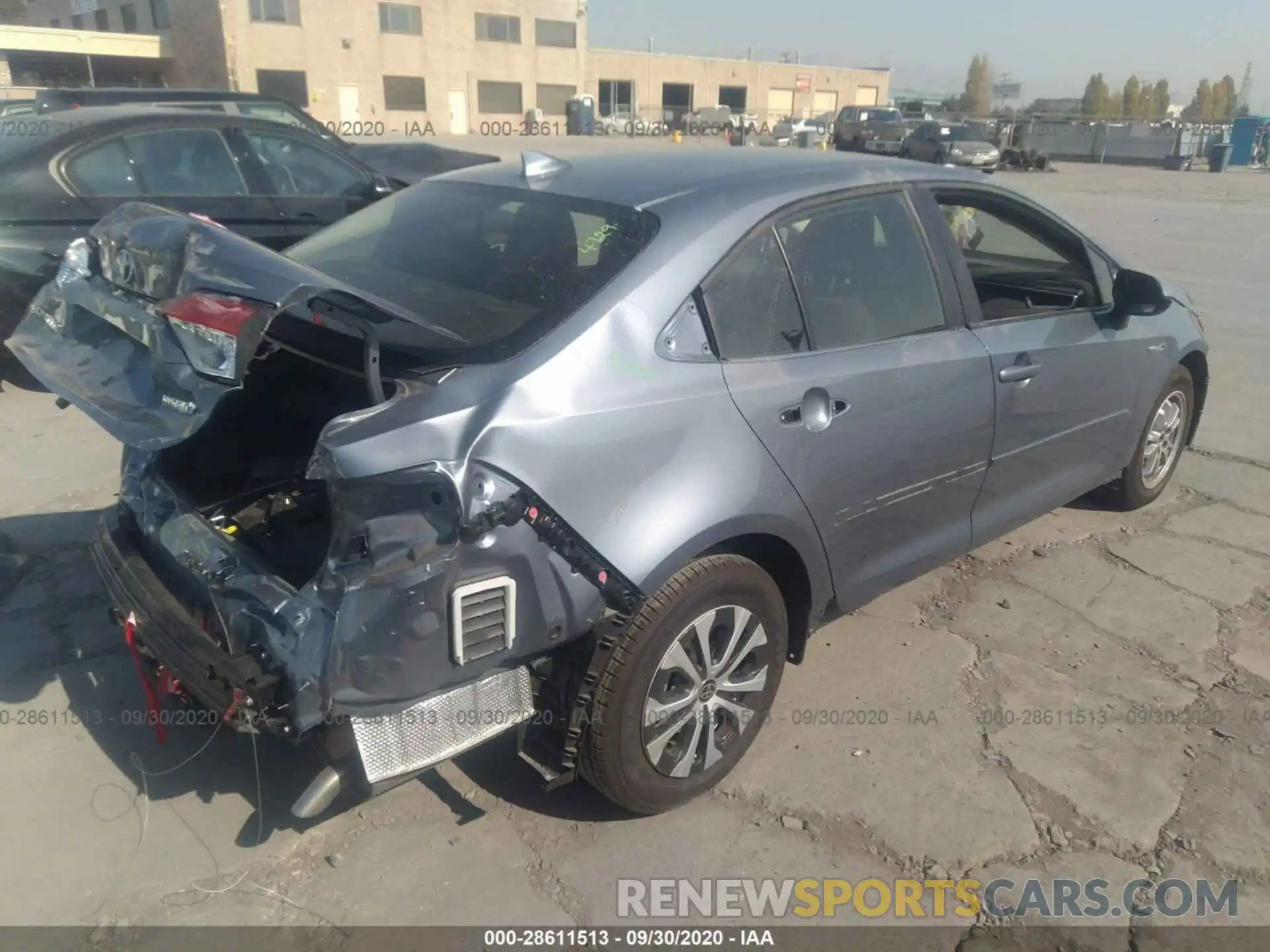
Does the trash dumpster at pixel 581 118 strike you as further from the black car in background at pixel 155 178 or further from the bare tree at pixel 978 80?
the bare tree at pixel 978 80

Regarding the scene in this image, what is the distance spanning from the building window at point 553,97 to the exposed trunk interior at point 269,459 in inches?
2254

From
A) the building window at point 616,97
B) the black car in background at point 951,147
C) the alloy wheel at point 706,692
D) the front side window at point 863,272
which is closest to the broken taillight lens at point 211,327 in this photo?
the alloy wheel at point 706,692

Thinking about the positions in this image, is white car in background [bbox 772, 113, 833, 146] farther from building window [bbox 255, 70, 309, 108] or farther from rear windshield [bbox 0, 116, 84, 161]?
rear windshield [bbox 0, 116, 84, 161]

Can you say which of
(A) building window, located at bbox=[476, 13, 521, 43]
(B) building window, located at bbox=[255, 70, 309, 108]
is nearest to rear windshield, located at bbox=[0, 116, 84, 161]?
(B) building window, located at bbox=[255, 70, 309, 108]

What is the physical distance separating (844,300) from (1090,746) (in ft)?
5.46

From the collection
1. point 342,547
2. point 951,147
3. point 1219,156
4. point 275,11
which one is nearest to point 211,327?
point 342,547

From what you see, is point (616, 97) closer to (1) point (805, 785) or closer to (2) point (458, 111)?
(2) point (458, 111)

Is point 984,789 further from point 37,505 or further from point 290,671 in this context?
point 37,505

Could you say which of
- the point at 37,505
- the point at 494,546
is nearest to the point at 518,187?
the point at 494,546

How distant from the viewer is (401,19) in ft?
163

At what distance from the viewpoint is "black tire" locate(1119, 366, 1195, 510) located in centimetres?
465

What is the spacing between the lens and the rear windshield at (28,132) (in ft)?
19.0

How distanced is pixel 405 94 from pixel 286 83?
6455 mm

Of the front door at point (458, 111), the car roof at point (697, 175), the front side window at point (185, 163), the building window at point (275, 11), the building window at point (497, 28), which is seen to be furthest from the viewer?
the building window at point (497, 28)
